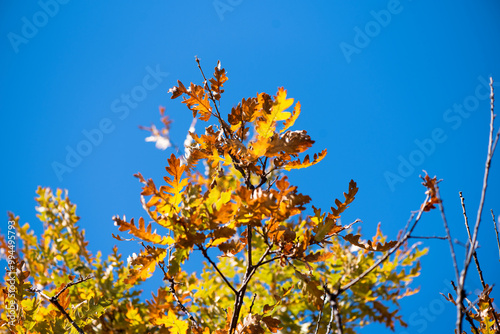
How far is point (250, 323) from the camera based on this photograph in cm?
153

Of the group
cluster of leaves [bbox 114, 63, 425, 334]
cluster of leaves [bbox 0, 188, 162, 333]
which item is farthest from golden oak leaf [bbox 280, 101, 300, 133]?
cluster of leaves [bbox 0, 188, 162, 333]

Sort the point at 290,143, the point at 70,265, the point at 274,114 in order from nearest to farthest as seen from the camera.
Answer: the point at 290,143 < the point at 274,114 < the point at 70,265

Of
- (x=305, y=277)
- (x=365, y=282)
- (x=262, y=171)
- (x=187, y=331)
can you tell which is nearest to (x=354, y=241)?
(x=305, y=277)

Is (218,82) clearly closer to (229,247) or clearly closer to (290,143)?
(290,143)

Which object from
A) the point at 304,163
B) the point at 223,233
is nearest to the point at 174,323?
the point at 223,233

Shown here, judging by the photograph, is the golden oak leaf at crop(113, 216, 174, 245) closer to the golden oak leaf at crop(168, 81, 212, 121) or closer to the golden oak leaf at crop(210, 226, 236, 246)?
the golden oak leaf at crop(210, 226, 236, 246)

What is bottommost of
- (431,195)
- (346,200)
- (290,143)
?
(431,195)

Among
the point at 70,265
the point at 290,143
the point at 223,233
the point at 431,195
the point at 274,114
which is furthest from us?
the point at 70,265

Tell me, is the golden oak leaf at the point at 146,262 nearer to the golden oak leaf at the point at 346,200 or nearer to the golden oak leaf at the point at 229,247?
the golden oak leaf at the point at 229,247

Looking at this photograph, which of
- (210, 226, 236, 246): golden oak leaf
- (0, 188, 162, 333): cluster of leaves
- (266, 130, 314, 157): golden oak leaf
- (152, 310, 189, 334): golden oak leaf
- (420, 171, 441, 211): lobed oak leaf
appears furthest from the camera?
(0, 188, 162, 333): cluster of leaves

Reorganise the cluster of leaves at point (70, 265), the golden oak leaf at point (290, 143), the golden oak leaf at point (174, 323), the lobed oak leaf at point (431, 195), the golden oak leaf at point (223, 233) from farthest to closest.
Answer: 1. the cluster of leaves at point (70, 265)
2. the golden oak leaf at point (174, 323)
3. the golden oak leaf at point (290, 143)
4. the golden oak leaf at point (223, 233)
5. the lobed oak leaf at point (431, 195)

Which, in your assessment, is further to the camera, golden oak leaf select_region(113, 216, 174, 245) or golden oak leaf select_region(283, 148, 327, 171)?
golden oak leaf select_region(283, 148, 327, 171)

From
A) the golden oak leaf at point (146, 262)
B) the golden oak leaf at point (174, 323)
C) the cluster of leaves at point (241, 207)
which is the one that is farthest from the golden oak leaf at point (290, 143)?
the golden oak leaf at point (174, 323)

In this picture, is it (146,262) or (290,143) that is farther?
(290,143)
